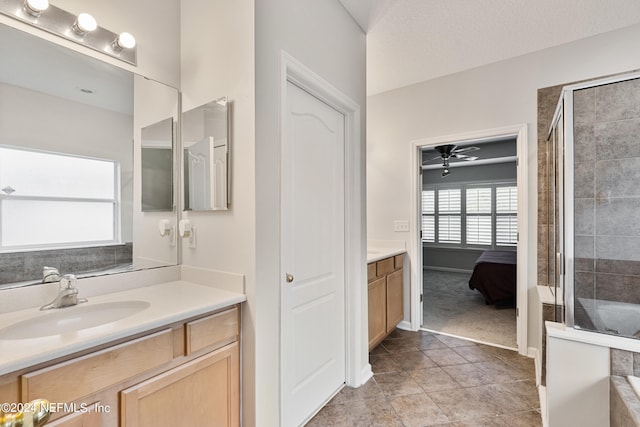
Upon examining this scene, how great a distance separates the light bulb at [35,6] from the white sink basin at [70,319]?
1246mm

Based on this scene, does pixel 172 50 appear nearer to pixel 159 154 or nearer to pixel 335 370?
pixel 159 154

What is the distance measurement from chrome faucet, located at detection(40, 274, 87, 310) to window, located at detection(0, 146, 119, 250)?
0.20 meters

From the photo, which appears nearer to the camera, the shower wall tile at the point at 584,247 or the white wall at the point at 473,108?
the shower wall tile at the point at 584,247

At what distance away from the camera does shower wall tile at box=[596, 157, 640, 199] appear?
213 centimetres

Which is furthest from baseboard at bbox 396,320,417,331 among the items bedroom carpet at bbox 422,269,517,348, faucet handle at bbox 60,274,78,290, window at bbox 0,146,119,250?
faucet handle at bbox 60,274,78,290

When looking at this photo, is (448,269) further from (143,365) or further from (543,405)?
(143,365)

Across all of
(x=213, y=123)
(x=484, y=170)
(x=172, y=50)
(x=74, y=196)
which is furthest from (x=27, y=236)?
(x=484, y=170)

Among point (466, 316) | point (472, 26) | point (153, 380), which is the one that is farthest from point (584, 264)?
point (153, 380)

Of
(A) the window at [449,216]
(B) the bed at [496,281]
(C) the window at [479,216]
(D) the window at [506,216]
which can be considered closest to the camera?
(B) the bed at [496,281]

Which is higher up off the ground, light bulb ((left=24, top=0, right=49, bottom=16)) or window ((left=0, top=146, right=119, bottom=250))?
light bulb ((left=24, top=0, right=49, bottom=16))

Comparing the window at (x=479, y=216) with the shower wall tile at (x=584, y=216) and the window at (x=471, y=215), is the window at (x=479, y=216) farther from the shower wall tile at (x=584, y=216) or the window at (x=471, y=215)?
the shower wall tile at (x=584, y=216)

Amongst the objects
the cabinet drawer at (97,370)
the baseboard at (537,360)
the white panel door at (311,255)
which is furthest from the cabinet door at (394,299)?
the cabinet drawer at (97,370)

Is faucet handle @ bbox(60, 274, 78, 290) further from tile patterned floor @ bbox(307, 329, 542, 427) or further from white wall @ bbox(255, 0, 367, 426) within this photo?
tile patterned floor @ bbox(307, 329, 542, 427)

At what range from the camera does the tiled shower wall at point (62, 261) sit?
1202mm
